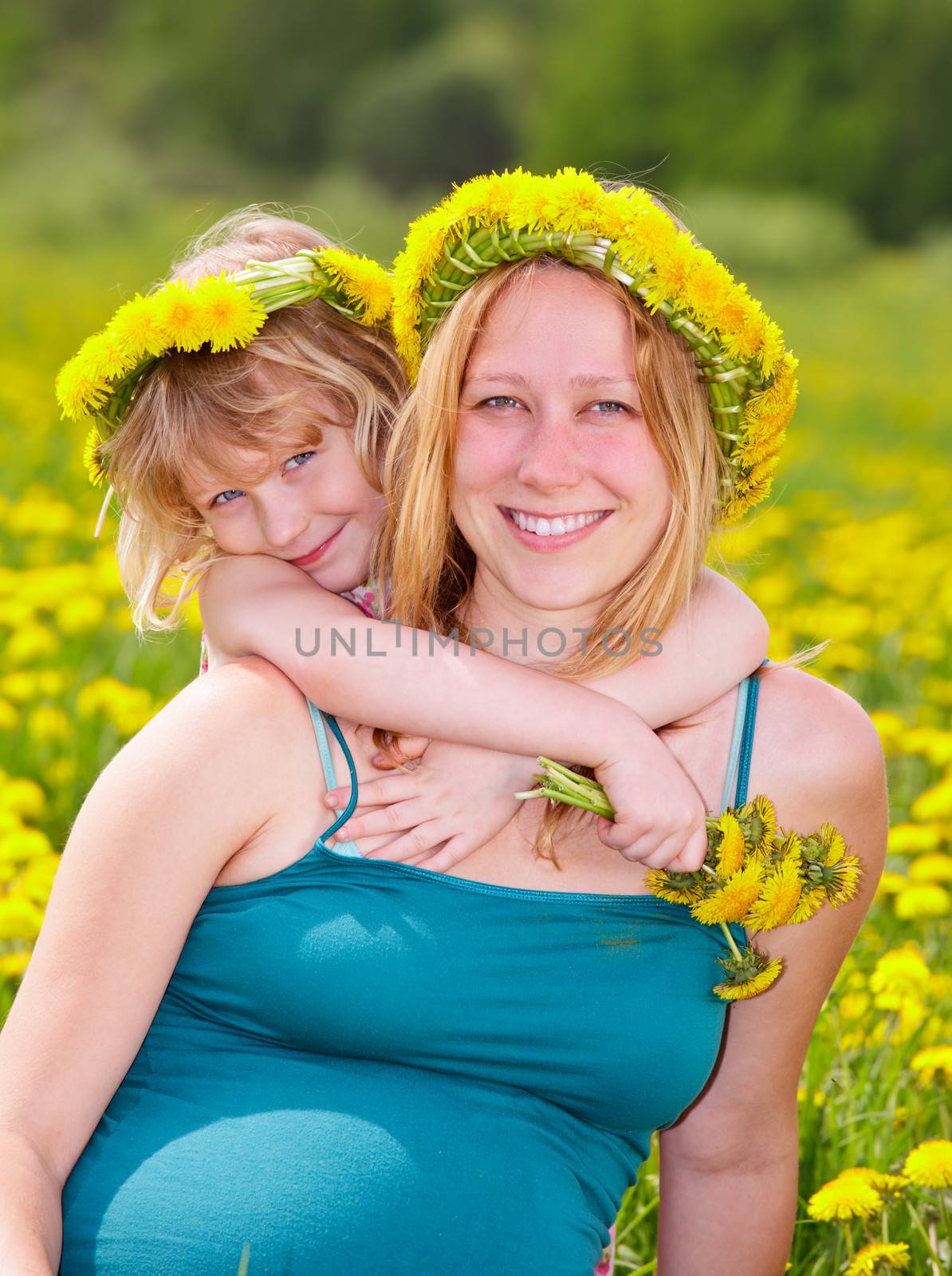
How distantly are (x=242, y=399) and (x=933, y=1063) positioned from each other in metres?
1.33

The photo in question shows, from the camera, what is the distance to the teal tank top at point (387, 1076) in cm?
146

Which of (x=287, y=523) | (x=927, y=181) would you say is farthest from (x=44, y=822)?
(x=927, y=181)

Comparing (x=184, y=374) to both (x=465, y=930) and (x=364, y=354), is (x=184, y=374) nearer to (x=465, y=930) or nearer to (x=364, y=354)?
(x=364, y=354)

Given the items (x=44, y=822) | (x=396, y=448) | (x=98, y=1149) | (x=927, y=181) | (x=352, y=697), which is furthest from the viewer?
(x=927, y=181)

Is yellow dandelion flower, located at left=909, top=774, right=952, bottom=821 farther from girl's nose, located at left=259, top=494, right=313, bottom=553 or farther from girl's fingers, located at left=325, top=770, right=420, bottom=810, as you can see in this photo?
girl's fingers, located at left=325, top=770, right=420, bottom=810

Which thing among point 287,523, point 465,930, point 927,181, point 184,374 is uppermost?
point 927,181

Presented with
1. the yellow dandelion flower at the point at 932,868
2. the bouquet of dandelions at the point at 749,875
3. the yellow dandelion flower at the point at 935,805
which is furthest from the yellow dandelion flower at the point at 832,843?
the yellow dandelion flower at the point at 935,805

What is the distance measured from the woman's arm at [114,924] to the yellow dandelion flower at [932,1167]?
922mm

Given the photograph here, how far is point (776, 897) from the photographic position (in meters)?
1.56

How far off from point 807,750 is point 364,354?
0.85 meters

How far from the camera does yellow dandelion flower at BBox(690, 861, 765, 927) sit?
155cm

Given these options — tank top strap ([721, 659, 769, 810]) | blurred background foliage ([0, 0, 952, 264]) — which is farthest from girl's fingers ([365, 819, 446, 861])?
blurred background foliage ([0, 0, 952, 264])

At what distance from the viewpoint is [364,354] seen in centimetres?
208

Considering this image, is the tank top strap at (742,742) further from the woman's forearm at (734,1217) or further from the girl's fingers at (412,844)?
the woman's forearm at (734,1217)
